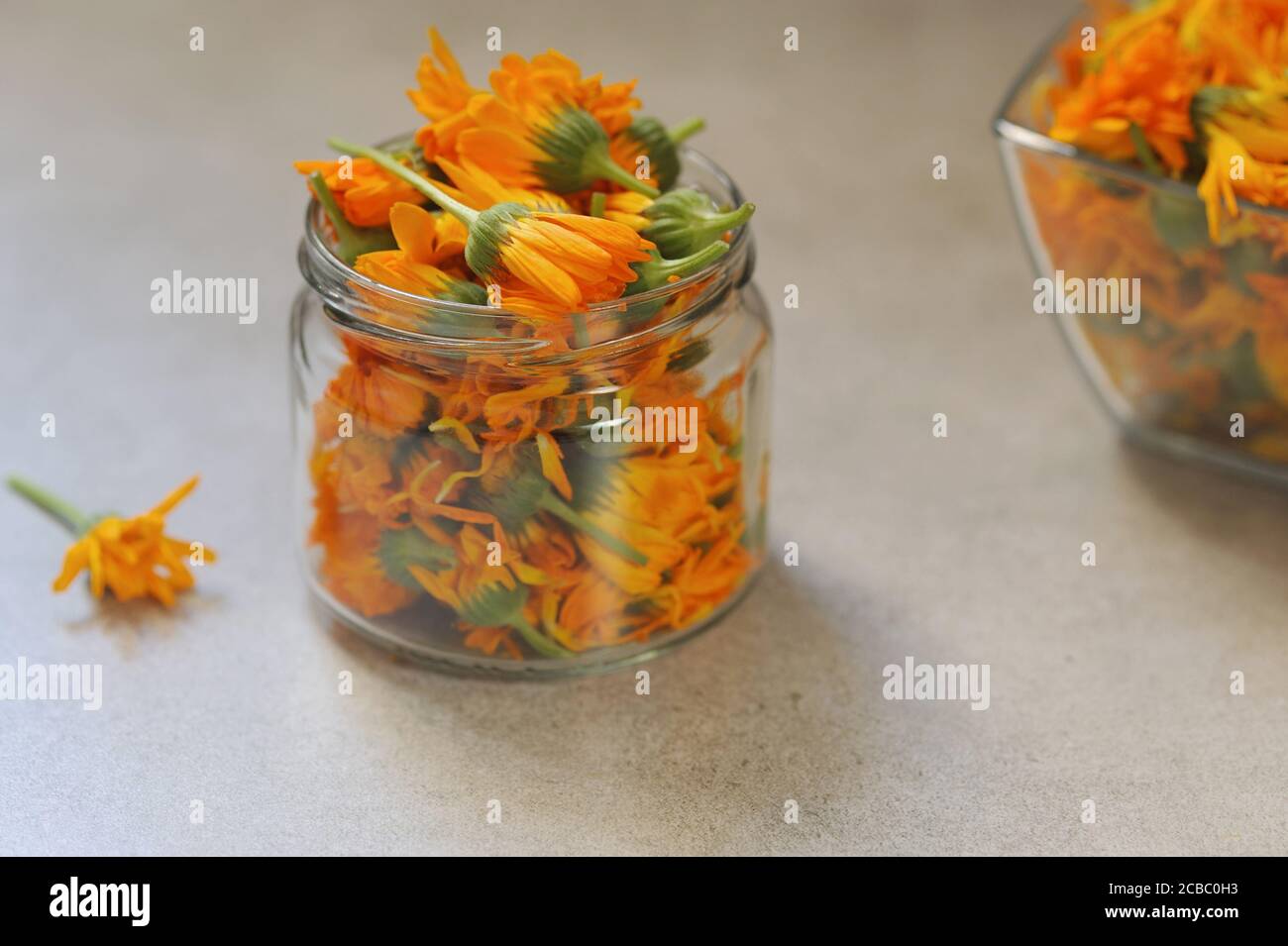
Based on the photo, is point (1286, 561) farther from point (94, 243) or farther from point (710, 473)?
point (94, 243)

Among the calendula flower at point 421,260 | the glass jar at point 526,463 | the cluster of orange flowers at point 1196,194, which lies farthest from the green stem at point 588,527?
the cluster of orange flowers at point 1196,194

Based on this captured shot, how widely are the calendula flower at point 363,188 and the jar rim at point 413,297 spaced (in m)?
0.03

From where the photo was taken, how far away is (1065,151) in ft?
2.98

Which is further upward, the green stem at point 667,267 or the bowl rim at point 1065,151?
the bowl rim at point 1065,151

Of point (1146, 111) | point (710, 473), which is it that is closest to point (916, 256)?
point (1146, 111)

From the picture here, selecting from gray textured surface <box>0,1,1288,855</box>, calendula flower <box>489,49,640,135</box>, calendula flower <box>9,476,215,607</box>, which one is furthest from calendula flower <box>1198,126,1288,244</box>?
calendula flower <box>9,476,215,607</box>

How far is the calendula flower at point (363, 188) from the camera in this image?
2.57 feet

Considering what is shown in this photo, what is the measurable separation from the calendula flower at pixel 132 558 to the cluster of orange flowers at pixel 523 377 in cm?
12

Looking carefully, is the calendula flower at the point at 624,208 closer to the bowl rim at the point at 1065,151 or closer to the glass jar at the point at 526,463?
the glass jar at the point at 526,463

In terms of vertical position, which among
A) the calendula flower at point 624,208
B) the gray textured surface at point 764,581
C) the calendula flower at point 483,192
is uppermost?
the calendula flower at point 483,192

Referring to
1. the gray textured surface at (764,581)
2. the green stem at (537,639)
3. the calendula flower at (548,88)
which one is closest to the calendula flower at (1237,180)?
the gray textured surface at (764,581)

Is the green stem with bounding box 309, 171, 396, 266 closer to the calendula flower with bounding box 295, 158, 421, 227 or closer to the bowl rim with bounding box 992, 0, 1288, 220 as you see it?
the calendula flower with bounding box 295, 158, 421, 227

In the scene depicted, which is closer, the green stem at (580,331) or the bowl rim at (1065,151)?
the green stem at (580,331)

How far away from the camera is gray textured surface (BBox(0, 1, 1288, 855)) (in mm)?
770
